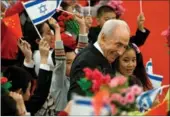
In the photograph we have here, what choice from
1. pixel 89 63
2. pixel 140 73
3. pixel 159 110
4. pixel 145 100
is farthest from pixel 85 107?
pixel 140 73

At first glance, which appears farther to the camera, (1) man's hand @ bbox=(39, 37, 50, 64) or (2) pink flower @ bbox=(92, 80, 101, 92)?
(1) man's hand @ bbox=(39, 37, 50, 64)

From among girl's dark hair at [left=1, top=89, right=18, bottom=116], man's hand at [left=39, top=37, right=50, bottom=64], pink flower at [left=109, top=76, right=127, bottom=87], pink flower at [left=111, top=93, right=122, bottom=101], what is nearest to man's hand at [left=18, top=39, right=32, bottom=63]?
man's hand at [left=39, top=37, right=50, bottom=64]

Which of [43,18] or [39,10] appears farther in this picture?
[39,10]

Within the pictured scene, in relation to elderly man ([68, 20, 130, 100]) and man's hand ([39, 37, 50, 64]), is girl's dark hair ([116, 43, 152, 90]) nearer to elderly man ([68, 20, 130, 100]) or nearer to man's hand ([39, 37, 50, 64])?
man's hand ([39, 37, 50, 64])

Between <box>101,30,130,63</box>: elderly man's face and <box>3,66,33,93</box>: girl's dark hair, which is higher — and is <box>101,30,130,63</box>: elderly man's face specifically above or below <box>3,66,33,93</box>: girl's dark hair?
above

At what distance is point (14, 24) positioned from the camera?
7.37 meters

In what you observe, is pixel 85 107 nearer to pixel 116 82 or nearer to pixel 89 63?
pixel 116 82

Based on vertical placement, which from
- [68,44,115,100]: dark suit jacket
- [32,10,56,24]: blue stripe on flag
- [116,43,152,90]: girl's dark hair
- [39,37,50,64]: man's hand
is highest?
[68,44,115,100]: dark suit jacket

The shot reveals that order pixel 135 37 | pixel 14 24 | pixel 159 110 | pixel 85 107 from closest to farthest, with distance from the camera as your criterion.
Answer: pixel 85 107 < pixel 159 110 < pixel 14 24 < pixel 135 37

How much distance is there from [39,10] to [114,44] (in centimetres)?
207

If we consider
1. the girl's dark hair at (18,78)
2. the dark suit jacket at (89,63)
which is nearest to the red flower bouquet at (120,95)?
the dark suit jacket at (89,63)

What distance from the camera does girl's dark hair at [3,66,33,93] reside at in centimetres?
586

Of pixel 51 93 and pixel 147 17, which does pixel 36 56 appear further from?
pixel 147 17

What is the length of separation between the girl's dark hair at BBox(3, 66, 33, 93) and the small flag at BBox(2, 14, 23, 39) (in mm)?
1144
